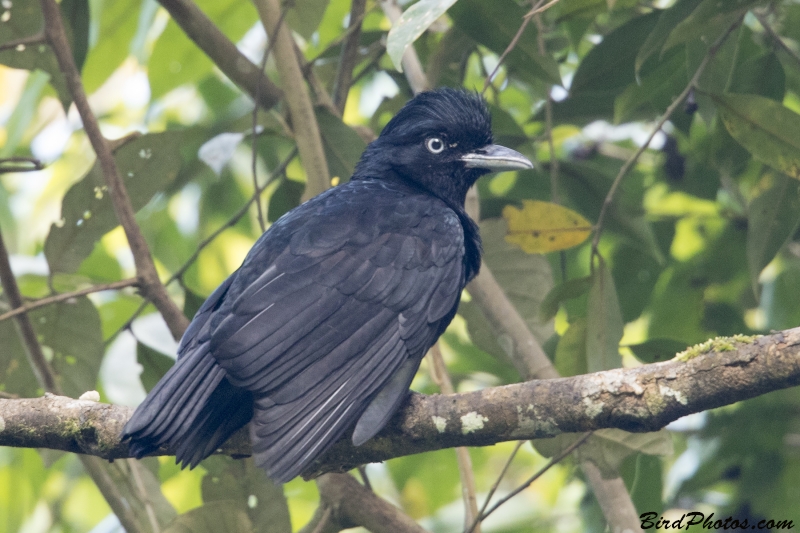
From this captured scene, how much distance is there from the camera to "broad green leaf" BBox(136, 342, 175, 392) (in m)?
3.61

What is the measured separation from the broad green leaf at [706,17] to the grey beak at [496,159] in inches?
31.8

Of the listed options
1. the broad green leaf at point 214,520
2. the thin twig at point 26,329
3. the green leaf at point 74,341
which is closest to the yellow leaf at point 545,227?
the broad green leaf at point 214,520

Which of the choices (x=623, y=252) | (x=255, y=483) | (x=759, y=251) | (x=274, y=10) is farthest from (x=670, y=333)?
(x=274, y=10)

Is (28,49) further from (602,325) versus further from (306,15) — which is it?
(602,325)

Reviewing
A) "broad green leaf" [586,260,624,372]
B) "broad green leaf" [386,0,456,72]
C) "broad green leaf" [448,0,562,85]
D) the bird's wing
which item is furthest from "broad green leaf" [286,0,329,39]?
"broad green leaf" [586,260,624,372]

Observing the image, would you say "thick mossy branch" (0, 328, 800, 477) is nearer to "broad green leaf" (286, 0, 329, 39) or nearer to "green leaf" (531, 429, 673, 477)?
"green leaf" (531, 429, 673, 477)

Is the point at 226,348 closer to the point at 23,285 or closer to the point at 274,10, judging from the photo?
the point at 274,10

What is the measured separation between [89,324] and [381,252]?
4.45ft

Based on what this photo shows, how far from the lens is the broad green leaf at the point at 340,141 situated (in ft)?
12.1

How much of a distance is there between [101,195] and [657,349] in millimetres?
2385

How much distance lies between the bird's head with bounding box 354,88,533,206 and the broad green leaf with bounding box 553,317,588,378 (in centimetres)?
74

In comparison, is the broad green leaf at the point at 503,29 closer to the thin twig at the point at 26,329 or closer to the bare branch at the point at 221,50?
the bare branch at the point at 221,50

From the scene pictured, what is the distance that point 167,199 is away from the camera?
471 centimetres

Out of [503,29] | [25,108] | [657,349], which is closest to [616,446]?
[657,349]
